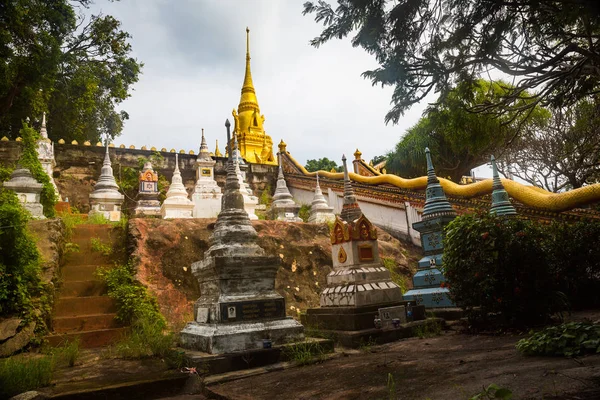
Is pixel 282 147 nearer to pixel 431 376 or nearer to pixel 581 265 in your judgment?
pixel 581 265

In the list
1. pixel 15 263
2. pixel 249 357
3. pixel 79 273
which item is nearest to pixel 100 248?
pixel 79 273

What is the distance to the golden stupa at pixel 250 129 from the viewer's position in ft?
95.1

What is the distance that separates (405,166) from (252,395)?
24.7 m

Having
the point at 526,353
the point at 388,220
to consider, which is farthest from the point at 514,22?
the point at 388,220

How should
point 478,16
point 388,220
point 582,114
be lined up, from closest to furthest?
point 478,16 → point 388,220 → point 582,114

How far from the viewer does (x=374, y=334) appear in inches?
250

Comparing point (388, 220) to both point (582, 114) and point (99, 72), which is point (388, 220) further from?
point (99, 72)

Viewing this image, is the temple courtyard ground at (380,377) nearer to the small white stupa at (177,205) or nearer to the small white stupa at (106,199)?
the small white stupa at (177,205)

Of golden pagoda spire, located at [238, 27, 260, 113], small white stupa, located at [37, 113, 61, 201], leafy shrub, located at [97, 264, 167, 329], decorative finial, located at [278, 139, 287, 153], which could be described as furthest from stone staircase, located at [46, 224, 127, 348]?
golden pagoda spire, located at [238, 27, 260, 113]

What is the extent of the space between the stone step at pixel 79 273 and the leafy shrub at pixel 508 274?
7.06 meters

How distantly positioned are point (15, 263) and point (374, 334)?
578cm

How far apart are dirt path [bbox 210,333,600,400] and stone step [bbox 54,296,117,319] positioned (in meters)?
4.34

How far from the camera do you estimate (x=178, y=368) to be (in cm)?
485

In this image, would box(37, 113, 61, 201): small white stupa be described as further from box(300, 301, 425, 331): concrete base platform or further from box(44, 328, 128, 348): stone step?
box(300, 301, 425, 331): concrete base platform
